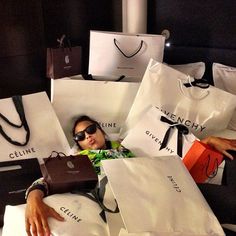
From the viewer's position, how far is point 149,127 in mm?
1608

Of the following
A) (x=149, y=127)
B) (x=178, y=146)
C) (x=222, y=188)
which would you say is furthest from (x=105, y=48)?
(x=222, y=188)

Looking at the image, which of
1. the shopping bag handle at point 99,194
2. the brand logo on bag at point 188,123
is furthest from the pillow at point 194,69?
the shopping bag handle at point 99,194

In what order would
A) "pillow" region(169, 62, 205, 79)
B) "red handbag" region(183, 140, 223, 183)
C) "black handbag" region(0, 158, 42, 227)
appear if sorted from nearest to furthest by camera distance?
"red handbag" region(183, 140, 223, 183) → "black handbag" region(0, 158, 42, 227) → "pillow" region(169, 62, 205, 79)

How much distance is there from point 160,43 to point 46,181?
1.09m

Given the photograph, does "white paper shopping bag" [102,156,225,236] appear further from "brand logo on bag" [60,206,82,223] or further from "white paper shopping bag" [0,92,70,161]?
"white paper shopping bag" [0,92,70,161]

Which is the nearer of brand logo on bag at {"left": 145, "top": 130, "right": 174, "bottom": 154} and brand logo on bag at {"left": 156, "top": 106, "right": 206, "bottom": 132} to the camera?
brand logo on bag at {"left": 145, "top": 130, "right": 174, "bottom": 154}

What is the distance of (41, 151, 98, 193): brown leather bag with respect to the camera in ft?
4.03

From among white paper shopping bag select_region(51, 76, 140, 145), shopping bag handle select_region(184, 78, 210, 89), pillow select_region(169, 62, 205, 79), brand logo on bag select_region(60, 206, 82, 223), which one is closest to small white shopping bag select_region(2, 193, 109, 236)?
Result: brand logo on bag select_region(60, 206, 82, 223)

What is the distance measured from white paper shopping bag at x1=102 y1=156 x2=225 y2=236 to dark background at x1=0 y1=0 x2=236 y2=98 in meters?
1.14

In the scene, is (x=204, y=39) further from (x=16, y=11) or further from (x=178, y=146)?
(x=16, y=11)

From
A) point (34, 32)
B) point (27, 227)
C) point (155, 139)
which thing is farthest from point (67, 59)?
point (27, 227)

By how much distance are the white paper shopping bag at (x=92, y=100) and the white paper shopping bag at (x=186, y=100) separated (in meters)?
0.13

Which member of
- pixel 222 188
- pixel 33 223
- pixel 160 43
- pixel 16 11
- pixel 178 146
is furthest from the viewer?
pixel 16 11

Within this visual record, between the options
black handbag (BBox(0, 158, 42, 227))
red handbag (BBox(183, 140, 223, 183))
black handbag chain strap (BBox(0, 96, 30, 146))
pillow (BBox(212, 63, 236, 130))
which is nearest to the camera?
red handbag (BBox(183, 140, 223, 183))
